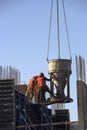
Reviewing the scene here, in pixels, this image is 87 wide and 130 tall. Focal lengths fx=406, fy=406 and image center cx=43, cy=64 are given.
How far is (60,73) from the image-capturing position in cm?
2333

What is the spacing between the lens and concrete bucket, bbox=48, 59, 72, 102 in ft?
76.1

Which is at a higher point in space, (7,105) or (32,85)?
(32,85)

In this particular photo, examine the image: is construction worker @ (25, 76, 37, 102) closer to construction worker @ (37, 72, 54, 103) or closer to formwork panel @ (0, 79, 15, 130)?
construction worker @ (37, 72, 54, 103)

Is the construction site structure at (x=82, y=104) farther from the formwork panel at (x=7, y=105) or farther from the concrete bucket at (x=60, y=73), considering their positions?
the formwork panel at (x=7, y=105)

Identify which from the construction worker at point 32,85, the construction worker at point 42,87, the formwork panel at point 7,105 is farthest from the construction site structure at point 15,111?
the construction worker at point 42,87

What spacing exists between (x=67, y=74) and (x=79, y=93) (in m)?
1.45

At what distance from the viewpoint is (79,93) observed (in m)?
24.0

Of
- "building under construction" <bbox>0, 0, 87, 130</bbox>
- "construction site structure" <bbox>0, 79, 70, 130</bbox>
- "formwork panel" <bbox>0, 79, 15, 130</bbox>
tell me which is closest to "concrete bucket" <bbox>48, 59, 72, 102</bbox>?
"building under construction" <bbox>0, 0, 87, 130</bbox>

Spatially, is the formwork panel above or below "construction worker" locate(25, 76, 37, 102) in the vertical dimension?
below

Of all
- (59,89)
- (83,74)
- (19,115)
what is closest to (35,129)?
(19,115)

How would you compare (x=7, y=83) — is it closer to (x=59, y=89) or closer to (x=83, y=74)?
(x=59, y=89)

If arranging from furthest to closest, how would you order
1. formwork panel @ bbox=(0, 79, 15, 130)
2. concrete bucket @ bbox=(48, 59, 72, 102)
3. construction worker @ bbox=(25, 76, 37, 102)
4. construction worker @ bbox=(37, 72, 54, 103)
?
1. construction worker @ bbox=(25, 76, 37, 102)
2. construction worker @ bbox=(37, 72, 54, 103)
3. concrete bucket @ bbox=(48, 59, 72, 102)
4. formwork panel @ bbox=(0, 79, 15, 130)

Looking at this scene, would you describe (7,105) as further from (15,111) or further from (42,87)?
(42,87)

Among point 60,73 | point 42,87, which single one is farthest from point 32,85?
point 60,73
